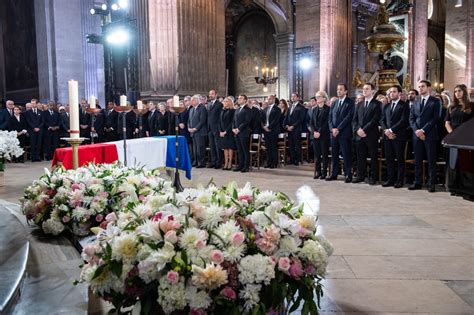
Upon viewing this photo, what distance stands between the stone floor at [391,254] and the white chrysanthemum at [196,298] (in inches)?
35.4

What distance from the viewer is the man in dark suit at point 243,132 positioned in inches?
458

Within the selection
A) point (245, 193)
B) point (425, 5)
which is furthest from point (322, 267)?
point (425, 5)

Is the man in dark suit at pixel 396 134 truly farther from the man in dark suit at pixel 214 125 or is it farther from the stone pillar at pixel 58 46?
the stone pillar at pixel 58 46

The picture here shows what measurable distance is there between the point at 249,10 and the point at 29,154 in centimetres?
1468

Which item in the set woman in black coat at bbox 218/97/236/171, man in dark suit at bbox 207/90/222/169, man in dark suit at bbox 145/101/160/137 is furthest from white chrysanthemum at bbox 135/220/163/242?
man in dark suit at bbox 145/101/160/137

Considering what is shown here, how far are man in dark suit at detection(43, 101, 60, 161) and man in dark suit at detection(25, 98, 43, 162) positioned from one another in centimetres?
24

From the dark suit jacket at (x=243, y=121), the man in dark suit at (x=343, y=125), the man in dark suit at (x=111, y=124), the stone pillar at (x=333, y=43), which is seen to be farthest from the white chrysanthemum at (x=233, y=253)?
the stone pillar at (x=333, y=43)

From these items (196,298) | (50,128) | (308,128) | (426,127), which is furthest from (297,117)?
(196,298)

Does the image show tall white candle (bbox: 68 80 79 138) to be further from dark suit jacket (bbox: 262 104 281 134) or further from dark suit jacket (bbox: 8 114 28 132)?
dark suit jacket (bbox: 8 114 28 132)

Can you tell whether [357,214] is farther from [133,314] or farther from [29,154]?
[29,154]

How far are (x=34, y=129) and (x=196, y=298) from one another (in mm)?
14454

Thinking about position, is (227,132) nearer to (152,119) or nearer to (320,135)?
(152,119)

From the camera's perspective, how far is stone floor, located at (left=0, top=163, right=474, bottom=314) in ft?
10.4

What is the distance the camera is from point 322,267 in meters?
2.11
